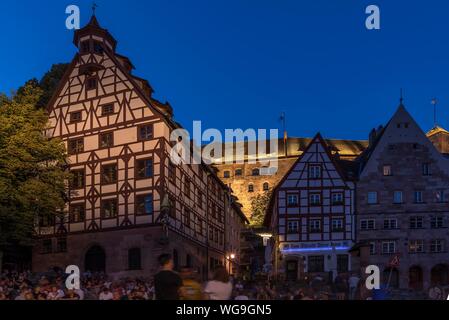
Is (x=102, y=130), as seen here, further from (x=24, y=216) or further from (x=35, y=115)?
(x=24, y=216)

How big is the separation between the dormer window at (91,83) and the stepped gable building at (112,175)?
3.0 inches

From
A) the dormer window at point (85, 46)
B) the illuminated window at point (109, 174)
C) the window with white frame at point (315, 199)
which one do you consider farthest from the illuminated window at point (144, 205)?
the window with white frame at point (315, 199)

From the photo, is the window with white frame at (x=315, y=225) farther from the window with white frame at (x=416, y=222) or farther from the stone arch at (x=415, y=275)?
the stone arch at (x=415, y=275)

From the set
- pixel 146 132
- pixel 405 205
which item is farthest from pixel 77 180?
pixel 405 205

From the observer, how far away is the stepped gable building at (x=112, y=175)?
38.6 meters

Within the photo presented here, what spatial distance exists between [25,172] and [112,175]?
5.25 m

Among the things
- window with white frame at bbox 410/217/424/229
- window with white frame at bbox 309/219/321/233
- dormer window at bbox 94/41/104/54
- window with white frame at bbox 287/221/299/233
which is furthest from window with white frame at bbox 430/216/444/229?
dormer window at bbox 94/41/104/54

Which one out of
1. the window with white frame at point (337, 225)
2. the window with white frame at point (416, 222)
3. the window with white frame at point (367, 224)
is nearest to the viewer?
the window with white frame at point (416, 222)

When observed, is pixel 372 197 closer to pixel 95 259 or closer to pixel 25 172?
pixel 95 259

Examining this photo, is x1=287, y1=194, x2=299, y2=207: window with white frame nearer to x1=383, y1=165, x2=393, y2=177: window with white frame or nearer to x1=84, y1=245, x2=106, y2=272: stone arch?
x1=383, y1=165, x2=393, y2=177: window with white frame

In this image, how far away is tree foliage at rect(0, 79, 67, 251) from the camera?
3775cm

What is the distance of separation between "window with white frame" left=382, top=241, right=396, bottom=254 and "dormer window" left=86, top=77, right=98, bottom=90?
79.0 ft

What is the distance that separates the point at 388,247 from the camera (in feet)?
159

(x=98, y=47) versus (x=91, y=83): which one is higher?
(x=98, y=47)
